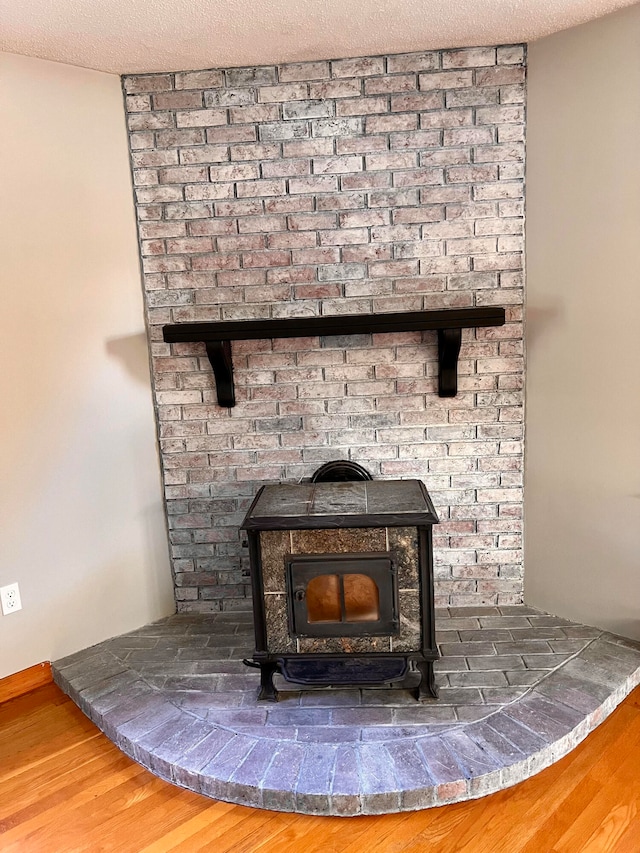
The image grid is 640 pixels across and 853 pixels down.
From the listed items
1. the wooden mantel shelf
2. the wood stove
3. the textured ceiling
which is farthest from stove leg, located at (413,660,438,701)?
the textured ceiling

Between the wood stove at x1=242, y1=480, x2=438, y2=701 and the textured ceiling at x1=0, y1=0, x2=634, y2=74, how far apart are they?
60.6 inches

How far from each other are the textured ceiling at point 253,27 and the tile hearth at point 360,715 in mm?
2148

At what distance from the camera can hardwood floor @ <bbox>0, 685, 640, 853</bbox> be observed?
5.26 feet

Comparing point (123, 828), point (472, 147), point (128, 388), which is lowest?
point (123, 828)

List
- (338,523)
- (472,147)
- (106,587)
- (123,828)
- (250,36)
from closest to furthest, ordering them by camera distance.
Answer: (123,828) < (338,523) < (250,36) < (472,147) < (106,587)

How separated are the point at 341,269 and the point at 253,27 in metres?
0.85

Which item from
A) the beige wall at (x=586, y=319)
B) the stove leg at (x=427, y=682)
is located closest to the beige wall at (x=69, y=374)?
the stove leg at (x=427, y=682)

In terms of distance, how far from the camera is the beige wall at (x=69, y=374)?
223 cm

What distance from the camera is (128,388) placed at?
100 inches

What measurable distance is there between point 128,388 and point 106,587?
80 centimetres

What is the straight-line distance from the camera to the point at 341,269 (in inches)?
97.2

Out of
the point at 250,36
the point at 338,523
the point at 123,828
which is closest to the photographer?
the point at 123,828

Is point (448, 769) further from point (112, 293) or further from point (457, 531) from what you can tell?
point (112, 293)

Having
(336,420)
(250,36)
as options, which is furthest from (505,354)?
(250,36)
